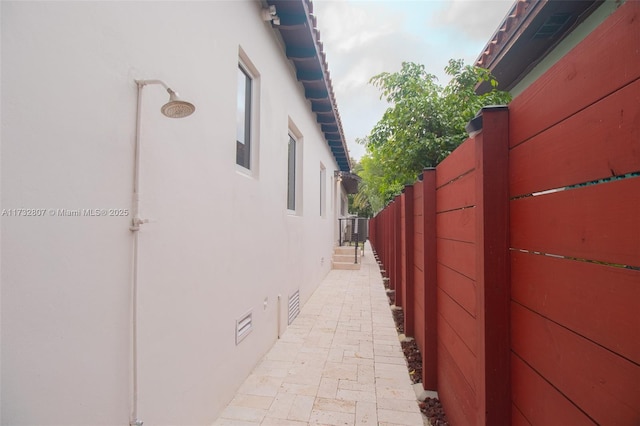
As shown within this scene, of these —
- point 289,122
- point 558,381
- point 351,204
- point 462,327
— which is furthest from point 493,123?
point 351,204

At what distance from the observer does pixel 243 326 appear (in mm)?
2844

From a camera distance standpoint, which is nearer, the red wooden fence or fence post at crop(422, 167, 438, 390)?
the red wooden fence

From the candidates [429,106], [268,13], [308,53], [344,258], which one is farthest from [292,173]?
[344,258]

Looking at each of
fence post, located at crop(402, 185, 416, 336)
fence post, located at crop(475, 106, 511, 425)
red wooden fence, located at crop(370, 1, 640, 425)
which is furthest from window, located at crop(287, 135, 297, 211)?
fence post, located at crop(475, 106, 511, 425)

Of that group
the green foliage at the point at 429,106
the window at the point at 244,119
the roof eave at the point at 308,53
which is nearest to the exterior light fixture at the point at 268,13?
the roof eave at the point at 308,53

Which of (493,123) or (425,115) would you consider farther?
(425,115)

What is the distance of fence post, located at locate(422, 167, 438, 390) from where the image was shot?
2.65 m

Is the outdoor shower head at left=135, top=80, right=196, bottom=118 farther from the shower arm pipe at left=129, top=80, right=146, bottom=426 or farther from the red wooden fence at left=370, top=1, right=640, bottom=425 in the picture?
the red wooden fence at left=370, top=1, right=640, bottom=425

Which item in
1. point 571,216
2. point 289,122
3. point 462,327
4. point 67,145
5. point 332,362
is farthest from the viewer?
point 289,122

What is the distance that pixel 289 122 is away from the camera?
4750mm

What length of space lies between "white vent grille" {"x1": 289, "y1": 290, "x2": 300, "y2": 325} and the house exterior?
148cm

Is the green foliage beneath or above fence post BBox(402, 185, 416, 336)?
above

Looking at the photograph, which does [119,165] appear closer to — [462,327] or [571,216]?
[571,216]

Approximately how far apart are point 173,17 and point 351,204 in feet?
81.8
